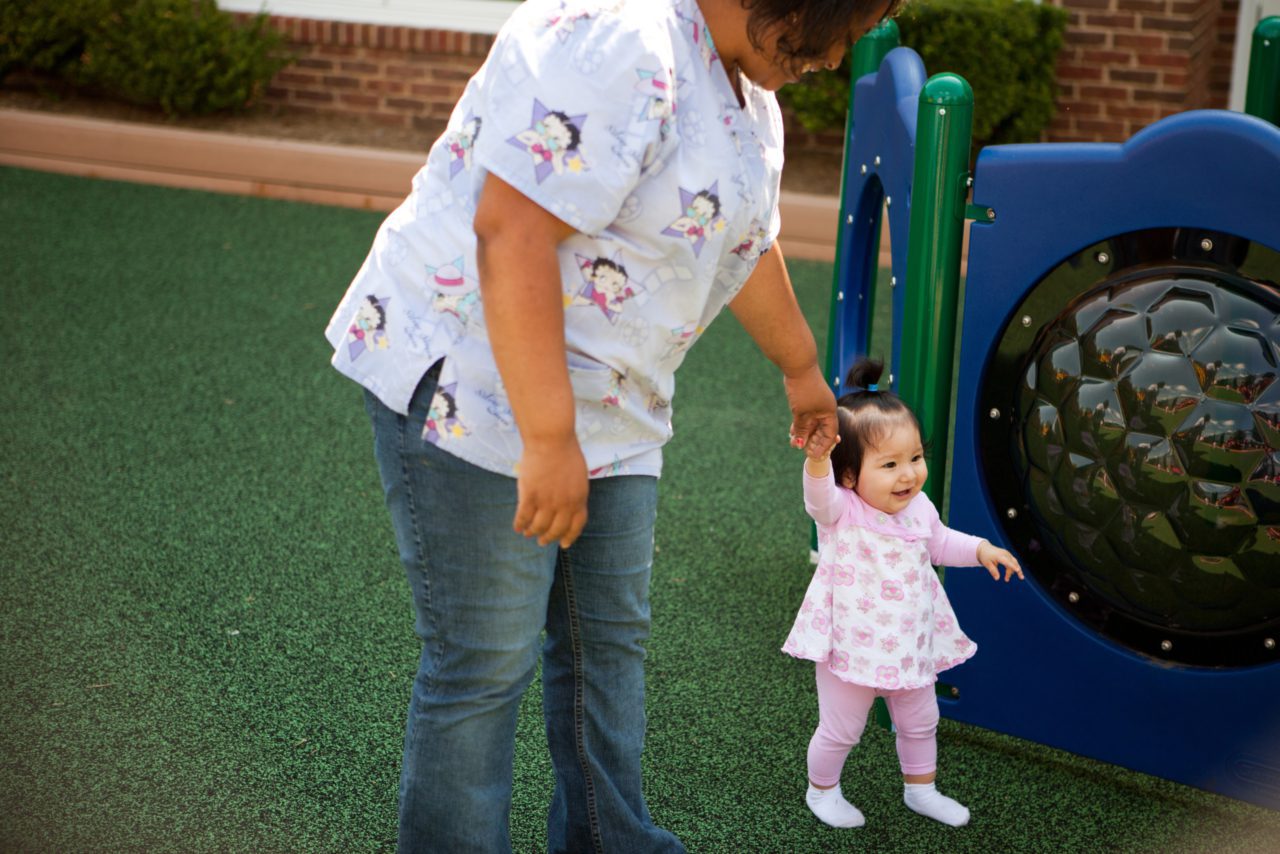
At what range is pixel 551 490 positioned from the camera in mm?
1401

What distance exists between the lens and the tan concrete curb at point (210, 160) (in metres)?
6.44

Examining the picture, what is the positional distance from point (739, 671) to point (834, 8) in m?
1.62

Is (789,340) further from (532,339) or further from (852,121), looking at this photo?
(852,121)

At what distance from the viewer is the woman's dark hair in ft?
4.58

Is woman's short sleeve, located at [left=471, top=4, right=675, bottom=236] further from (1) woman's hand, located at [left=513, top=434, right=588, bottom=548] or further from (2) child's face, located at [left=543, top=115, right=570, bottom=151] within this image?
(1) woman's hand, located at [left=513, top=434, right=588, bottom=548]

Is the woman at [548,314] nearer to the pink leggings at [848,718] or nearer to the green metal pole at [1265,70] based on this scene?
the pink leggings at [848,718]

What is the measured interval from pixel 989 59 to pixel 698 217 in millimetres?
5300

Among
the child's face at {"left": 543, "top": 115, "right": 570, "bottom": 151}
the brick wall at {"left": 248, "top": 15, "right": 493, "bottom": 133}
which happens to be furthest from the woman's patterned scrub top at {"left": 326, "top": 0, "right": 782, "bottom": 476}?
the brick wall at {"left": 248, "top": 15, "right": 493, "bottom": 133}

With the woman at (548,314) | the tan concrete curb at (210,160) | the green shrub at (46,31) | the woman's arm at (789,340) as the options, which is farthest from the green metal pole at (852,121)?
the green shrub at (46,31)

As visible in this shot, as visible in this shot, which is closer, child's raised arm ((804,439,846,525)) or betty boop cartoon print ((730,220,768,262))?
betty boop cartoon print ((730,220,768,262))

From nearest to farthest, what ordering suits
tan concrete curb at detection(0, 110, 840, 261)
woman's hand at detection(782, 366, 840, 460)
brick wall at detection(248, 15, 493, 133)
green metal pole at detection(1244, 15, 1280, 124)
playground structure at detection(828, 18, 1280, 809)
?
1. woman's hand at detection(782, 366, 840, 460)
2. playground structure at detection(828, 18, 1280, 809)
3. green metal pole at detection(1244, 15, 1280, 124)
4. tan concrete curb at detection(0, 110, 840, 261)
5. brick wall at detection(248, 15, 493, 133)

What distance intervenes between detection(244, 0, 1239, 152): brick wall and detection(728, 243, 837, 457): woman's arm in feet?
17.1

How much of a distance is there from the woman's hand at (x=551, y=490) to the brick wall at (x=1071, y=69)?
5.80 m

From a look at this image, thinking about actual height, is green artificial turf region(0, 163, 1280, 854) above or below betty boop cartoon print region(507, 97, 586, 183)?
below
